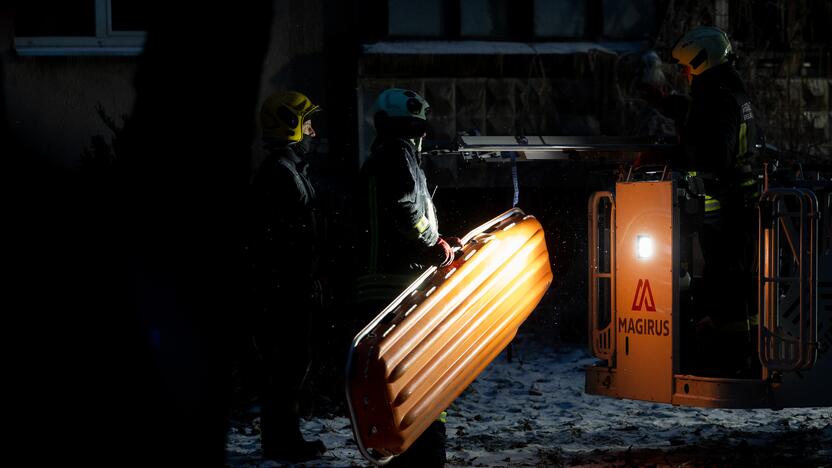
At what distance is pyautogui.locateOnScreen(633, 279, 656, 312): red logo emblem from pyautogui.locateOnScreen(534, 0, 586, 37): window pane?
551cm

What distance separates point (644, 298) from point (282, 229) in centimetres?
225

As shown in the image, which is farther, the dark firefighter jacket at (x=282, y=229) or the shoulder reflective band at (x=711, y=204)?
the dark firefighter jacket at (x=282, y=229)

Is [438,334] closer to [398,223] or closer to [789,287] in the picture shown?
[398,223]

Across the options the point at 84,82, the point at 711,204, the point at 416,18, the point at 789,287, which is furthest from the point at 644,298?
the point at 84,82

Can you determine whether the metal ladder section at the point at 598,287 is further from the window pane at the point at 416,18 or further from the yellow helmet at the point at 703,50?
the window pane at the point at 416,18

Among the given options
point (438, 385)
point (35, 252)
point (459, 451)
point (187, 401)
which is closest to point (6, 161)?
point (35, 252)

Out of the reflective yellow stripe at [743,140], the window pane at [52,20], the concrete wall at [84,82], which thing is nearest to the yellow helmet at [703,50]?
the reflective yellow stripe at [743,140]

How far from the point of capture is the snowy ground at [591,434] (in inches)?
263

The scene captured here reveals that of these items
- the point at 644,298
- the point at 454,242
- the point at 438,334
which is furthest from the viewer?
the point at 644,298

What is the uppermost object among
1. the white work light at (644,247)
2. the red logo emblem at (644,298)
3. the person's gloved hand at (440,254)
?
the person's gloved hand at (440,254)

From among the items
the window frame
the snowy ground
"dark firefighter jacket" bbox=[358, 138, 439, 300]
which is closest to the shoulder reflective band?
the snowy ground

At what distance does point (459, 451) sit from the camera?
6.95m

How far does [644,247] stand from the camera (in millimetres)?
6762

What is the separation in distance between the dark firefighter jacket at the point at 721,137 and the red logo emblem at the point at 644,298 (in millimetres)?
698
